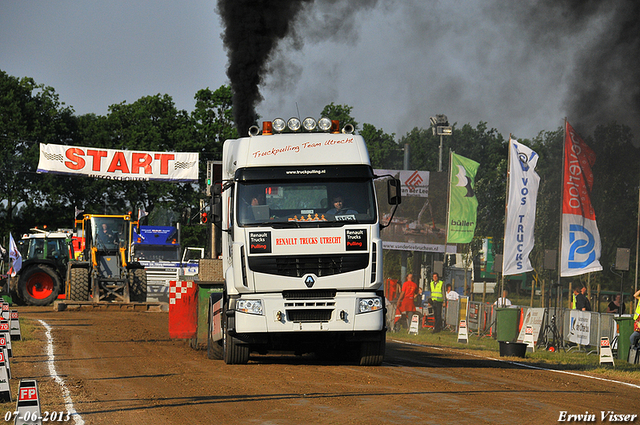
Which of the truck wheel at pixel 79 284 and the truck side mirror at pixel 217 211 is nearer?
the truck side mirror at pixel 217 211

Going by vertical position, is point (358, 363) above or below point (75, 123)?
below

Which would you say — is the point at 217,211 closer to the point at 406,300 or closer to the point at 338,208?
the point at 338,208

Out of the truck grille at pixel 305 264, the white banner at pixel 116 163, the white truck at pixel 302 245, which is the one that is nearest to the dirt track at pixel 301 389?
the white truck at pixel 302 245

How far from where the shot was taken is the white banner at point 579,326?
20.2 metres

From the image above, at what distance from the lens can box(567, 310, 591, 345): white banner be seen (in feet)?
66.3

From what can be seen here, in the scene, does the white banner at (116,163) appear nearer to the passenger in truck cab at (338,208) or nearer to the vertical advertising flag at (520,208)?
the vertical advertising flag at (520,208)

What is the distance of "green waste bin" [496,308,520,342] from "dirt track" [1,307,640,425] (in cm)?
569

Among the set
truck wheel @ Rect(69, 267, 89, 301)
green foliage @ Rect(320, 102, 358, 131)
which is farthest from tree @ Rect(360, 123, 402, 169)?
truck wheel @ Rect(69, 267, 89, 301)

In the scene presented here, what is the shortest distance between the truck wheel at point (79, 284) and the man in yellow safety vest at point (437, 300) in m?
12.6

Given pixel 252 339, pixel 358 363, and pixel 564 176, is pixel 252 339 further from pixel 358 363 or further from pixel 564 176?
pixel 564 176

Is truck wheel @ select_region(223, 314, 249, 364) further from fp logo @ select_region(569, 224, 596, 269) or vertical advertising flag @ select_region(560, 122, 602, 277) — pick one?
fp logo @ select_region(569, 224, 596, 269)

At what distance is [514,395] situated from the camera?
1002cm

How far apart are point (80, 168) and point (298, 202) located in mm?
23214

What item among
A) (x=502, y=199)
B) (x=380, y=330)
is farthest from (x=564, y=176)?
(x=502, y=199)
